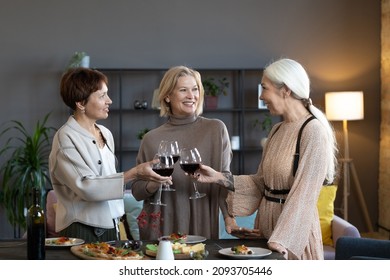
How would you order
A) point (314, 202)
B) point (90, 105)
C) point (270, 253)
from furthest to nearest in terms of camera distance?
point (90, 105)
point (314, 202)
point (270, 253)

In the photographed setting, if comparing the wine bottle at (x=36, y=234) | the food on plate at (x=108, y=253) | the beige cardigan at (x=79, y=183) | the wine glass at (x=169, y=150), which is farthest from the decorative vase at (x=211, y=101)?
the wine bottle at (x=36, y=234)

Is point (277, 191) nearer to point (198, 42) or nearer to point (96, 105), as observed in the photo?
point (96, 105)

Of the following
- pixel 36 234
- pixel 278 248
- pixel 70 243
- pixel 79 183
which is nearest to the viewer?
pixel 36 234

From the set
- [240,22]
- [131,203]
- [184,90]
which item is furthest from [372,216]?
[184,90]

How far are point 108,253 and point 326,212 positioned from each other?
10.3 feet

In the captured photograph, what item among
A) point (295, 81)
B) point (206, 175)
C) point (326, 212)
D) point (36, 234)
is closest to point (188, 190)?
point (206, 175)

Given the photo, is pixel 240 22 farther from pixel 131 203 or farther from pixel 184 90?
pixel 184 90

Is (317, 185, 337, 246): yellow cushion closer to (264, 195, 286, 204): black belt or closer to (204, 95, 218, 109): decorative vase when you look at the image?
(204, 95, 218, 109): decorative vase

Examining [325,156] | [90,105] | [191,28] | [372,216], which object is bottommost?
[372,216]

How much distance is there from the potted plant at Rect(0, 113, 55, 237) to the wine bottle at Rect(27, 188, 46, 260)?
4299mm

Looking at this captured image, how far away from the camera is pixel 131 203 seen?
5207 mm

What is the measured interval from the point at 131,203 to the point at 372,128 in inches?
130

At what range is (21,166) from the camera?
7.16 metres
